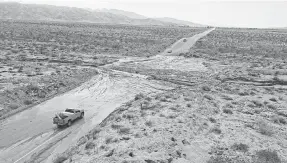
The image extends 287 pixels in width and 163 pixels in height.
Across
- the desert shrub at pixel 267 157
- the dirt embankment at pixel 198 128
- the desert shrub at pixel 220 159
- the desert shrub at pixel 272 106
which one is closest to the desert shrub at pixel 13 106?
the dirt embankment at pixel 198 128

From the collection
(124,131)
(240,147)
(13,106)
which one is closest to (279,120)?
(240,147)

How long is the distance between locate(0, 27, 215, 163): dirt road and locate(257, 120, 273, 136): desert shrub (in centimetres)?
1366

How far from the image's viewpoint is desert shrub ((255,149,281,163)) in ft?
→ 53.1

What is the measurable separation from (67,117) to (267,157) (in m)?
15.5

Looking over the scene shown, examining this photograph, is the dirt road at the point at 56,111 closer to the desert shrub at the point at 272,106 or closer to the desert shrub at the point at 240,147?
the desert shrub at the point at 240,147

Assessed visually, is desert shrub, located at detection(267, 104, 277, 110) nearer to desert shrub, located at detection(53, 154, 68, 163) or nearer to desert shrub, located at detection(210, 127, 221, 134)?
desert shrub, located at detection(210, 127, 221, 134)

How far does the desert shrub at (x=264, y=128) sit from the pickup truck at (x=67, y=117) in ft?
51.0

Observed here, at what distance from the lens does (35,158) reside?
56.6ft

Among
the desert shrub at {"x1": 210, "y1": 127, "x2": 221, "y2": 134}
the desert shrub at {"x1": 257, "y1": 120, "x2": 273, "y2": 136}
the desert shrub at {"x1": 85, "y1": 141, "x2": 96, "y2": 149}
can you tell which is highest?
the desert shrub at {"x1": 257, "y1": 120, "x2": 273, "y2": 136}

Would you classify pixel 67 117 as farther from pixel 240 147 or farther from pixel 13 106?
pixel 240 147

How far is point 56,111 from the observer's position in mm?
26391

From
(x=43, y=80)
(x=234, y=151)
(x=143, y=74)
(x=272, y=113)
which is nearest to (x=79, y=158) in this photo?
(x=234, y=151)

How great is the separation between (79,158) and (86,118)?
28.0 feet

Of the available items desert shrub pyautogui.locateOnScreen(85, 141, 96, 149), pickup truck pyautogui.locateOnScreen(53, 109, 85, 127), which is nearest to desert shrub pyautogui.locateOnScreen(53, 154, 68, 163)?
desert shrub pyautogui.locateOnScreen(85, 141, 96, 149)
